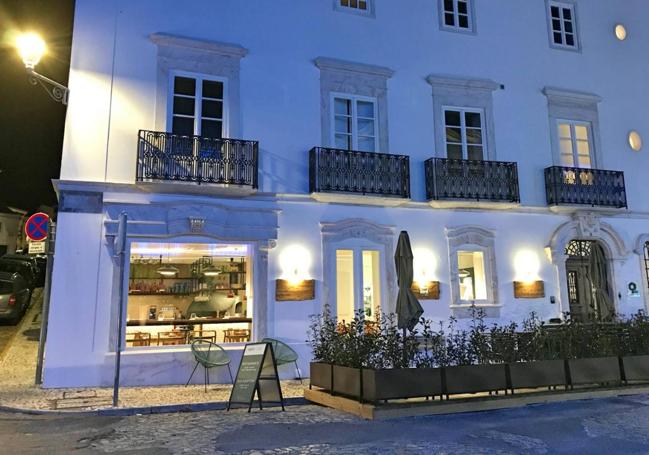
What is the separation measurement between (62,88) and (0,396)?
564cm

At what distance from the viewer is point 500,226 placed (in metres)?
13.2

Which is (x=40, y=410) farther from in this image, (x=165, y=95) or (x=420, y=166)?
(x=420, y=166)

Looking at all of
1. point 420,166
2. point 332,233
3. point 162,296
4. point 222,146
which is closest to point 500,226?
point 420,166

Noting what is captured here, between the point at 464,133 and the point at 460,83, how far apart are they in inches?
50.5

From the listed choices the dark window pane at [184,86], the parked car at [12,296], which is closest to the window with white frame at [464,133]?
the dark window pane at [184,86]

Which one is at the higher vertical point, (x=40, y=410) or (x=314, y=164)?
(x=314, y=164)

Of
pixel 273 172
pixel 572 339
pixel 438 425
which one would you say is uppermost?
pixel 273 172

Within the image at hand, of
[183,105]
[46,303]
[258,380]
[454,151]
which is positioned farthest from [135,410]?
[454,151]

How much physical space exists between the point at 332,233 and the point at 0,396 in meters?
6.88

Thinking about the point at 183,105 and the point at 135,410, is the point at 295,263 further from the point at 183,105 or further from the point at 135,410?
the point at 135,410

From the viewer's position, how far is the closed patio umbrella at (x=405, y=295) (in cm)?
870

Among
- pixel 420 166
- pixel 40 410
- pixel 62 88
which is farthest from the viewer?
pixel 420 166

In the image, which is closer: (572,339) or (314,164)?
(572,339)

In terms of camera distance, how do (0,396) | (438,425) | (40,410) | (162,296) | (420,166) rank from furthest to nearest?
1. (420,166)
2. (162,296)
3. (0,396)
4. (40,410)
5. (438,425)
